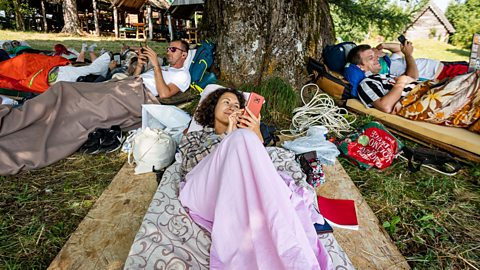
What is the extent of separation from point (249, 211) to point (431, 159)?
8.04 ft

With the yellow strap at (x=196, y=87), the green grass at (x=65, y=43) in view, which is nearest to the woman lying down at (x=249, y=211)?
the yellow strap at (x=196, y=87)

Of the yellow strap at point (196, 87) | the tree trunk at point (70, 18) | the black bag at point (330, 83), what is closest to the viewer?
the yellow strap at point (196, 87)

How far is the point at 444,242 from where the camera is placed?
6.81ft

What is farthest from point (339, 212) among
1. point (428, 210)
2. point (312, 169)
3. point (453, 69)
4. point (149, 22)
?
point (149, 22)

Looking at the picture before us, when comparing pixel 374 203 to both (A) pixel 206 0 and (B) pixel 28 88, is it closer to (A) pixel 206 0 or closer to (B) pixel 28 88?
(A) pixel 206 0

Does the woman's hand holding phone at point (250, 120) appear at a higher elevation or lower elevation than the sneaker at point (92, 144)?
higher

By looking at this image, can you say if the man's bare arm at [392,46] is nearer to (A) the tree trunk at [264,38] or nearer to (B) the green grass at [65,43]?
(A) the tree trunk at [264,38]

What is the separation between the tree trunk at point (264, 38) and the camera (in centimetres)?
418

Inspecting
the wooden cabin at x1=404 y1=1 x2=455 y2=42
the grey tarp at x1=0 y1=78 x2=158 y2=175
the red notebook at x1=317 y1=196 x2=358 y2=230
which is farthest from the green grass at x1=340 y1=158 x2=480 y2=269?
the wooden cabin at x1=404 y1=1 x2=455 y2=42

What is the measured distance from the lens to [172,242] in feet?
5.48

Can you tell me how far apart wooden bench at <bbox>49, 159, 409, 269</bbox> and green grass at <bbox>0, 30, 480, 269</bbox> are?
0.18 meters

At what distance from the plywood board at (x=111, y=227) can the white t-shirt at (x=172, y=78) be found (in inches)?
60.5

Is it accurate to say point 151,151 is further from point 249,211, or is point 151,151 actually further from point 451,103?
point 451,103

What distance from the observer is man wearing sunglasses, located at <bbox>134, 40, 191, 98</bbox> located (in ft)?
12.2
